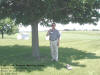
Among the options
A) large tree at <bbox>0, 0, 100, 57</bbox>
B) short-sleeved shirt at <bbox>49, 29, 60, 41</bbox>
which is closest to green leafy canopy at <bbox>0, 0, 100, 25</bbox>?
large tree at <bbox>0, 0, 100, 57</bbox>

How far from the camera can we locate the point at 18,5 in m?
11.2

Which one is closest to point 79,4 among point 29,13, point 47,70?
point 29,13

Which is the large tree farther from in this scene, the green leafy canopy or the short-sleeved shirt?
the short-sleeved shirt

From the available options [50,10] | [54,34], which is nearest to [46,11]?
[50,10]

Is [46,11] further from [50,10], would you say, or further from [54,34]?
[54,34]

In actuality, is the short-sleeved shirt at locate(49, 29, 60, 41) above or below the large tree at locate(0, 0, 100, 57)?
below

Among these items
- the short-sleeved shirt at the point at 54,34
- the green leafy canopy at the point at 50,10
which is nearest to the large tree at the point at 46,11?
the green leafy canopy at the point at 50,10

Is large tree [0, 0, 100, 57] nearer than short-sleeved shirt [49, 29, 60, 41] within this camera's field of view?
No

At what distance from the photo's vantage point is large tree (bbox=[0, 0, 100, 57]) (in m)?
9.86

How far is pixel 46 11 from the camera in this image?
980cm

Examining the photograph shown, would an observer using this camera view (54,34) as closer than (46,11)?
Yes

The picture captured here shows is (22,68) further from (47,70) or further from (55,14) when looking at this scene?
(55,14)

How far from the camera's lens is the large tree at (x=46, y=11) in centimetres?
986

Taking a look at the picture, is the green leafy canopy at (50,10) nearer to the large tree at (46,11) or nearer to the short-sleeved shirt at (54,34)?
the large tree at (46,11)
